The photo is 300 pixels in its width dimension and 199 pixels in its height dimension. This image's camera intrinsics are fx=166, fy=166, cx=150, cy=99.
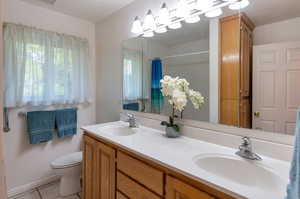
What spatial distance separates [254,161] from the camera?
37.9 inches

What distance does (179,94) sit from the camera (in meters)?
1.38

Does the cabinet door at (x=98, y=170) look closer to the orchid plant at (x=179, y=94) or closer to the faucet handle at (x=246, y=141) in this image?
the orchid plant at (x=179, y=94)

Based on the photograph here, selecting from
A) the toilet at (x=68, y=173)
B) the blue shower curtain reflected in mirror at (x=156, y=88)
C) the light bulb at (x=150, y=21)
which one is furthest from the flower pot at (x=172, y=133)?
the toilet at (x=68, y=173)

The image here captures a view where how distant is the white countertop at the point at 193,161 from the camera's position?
70cm

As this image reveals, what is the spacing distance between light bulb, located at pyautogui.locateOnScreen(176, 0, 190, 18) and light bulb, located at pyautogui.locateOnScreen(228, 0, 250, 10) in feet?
1.21

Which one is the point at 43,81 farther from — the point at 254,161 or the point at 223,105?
the point at 254,161

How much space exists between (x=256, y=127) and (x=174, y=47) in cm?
99

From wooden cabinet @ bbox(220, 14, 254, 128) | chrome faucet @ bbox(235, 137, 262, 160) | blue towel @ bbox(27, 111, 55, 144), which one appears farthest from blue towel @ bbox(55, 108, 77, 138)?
chrome faucet @ bbox(235, 137, 262, 160)

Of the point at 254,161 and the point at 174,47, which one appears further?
the point at 174,47

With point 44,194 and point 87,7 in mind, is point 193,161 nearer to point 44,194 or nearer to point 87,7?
point 44,194

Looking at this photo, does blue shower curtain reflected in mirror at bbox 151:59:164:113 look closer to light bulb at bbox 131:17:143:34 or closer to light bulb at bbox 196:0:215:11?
light bulb at bbox 131:17:143:34

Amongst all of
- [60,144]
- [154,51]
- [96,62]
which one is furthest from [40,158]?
[154,51]

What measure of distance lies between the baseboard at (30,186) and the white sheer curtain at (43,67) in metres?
1.01

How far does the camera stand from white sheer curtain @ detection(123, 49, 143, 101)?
2004mm
